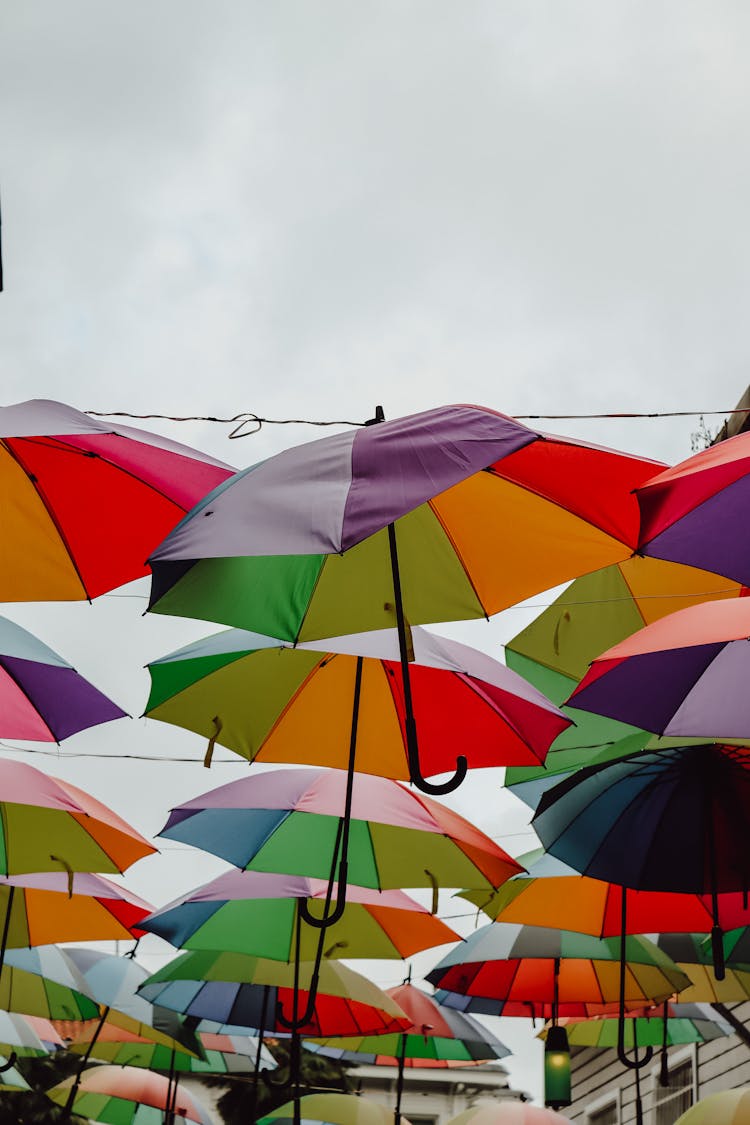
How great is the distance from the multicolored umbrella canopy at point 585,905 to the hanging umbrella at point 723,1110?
3.28 feet

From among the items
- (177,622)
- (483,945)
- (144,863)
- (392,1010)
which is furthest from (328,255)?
(392,1010)

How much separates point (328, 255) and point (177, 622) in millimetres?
2905

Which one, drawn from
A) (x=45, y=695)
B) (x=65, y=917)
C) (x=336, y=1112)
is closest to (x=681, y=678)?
(x=45, y=695)

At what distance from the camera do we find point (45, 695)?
5422 millimetres

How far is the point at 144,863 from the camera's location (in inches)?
274

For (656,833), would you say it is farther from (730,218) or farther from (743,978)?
(730,218)

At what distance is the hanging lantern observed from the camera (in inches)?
344

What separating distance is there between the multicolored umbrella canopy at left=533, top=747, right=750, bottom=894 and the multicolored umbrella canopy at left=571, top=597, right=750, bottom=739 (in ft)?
3.75

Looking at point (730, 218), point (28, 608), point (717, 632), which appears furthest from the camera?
point (730, 218)

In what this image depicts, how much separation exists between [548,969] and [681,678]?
15.2 ft

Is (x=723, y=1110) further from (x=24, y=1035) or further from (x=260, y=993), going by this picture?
(x=24, y=1035)

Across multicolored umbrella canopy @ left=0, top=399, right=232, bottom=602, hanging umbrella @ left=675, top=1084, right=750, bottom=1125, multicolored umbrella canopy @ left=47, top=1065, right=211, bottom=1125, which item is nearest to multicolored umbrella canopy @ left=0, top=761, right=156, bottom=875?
multicolored umbrella canopy @ left=0, top=399, right=232, bottom=602

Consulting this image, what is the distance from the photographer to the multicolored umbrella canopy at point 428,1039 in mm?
9891

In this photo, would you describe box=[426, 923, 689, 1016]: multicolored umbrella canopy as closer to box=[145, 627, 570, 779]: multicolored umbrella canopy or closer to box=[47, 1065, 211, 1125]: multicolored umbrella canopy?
box=[145, 627, 570, 779]: multicolored umbrella canopy
